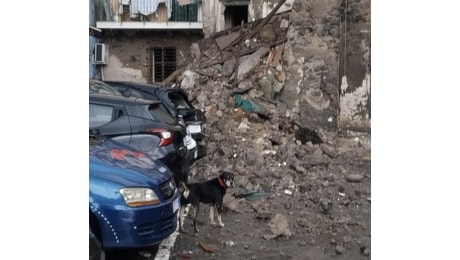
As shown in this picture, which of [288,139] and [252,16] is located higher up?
[252,16]

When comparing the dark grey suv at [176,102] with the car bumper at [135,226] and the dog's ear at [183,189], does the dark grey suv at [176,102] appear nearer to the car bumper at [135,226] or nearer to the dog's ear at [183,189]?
the dog's ear at [183,189]

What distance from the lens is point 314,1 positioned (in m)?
2.34

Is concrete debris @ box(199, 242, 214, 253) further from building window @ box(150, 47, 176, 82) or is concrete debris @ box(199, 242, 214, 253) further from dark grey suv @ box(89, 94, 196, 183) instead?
building window @ box(150, 47, 176, 82)

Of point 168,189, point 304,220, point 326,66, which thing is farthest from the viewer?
point 326,66

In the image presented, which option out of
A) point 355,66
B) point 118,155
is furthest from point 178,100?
point 355,66

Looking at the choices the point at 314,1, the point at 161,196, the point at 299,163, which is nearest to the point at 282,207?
the point at 299,163

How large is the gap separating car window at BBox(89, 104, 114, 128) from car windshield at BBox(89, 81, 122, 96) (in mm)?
55

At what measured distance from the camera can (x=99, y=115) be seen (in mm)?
2082

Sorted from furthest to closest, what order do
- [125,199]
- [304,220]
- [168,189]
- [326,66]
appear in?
[326,66], [304,220], [168,189], [125,199]

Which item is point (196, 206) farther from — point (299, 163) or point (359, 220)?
point (359, 220)

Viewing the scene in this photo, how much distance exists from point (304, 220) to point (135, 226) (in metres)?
0.63

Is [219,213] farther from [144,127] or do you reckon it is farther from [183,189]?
[144,127]

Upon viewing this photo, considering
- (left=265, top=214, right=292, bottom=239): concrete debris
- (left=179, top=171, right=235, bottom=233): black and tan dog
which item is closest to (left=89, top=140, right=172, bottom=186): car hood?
(left=179, top=171, right=235, bottom=233): black and tan dog

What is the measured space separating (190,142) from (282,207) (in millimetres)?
430
